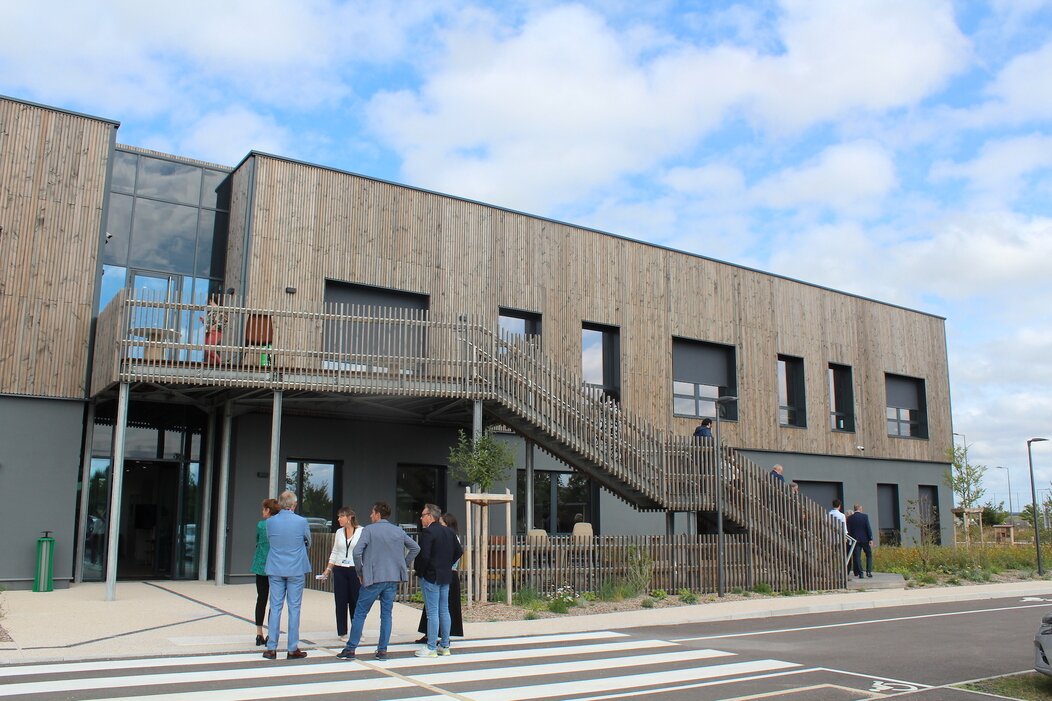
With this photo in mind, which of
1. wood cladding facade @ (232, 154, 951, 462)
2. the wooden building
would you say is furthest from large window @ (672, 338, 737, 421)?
the wooden building

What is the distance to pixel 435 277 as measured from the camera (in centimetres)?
2181

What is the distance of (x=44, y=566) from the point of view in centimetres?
1662

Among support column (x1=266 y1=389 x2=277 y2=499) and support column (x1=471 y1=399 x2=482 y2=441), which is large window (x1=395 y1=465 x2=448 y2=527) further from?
support column (x1=266 y1=389 x2=277 y2=499)

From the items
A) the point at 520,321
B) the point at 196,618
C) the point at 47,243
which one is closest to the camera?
the point at 196,618

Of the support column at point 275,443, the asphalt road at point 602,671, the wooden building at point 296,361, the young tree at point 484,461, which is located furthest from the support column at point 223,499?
the asphalt road at point 602,671

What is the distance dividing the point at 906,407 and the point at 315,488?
2217cm

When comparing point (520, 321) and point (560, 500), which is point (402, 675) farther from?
point (520, 321)

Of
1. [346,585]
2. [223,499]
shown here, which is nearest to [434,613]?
[346,585]

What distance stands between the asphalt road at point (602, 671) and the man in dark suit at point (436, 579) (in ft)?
0.92

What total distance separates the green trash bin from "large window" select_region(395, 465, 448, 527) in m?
7.10

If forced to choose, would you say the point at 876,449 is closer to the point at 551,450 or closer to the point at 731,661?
the point at 551,450

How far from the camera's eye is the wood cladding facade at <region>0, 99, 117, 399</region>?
693 inches

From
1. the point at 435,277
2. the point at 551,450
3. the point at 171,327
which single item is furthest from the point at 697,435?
the point at 171,327

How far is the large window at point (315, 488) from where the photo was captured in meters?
20.1
